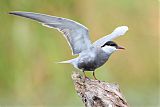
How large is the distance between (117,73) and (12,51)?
553 mm

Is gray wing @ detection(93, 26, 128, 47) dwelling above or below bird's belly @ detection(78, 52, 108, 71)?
above

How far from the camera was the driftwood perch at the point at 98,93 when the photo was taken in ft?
11.1

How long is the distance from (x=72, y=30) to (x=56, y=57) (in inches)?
58.2

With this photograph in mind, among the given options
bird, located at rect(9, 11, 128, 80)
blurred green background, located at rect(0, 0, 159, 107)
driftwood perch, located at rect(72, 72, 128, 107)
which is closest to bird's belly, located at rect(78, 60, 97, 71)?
bird, located at rect(9, 11, 128, 80)

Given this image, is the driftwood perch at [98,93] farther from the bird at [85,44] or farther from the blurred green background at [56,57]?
the blurred green background at [56,57]

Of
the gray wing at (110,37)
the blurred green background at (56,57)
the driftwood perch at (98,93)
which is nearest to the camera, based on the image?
the driftwood perch at (98,93)

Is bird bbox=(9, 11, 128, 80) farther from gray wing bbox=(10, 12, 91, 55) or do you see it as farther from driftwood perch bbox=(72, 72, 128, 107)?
driftwood perch bbox=(72, 72, 128, 107)

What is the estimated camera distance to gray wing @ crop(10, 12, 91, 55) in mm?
3604

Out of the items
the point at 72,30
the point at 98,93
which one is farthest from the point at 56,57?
the point at 98,93

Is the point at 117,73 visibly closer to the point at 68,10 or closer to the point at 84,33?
the point at 68,10

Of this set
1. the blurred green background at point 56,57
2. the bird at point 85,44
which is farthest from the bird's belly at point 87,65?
the blurred green background at point 56,57

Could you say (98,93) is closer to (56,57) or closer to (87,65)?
(87,65)

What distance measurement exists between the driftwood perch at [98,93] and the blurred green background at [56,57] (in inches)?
61.0

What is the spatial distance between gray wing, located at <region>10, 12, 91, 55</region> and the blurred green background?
1.34 metres
